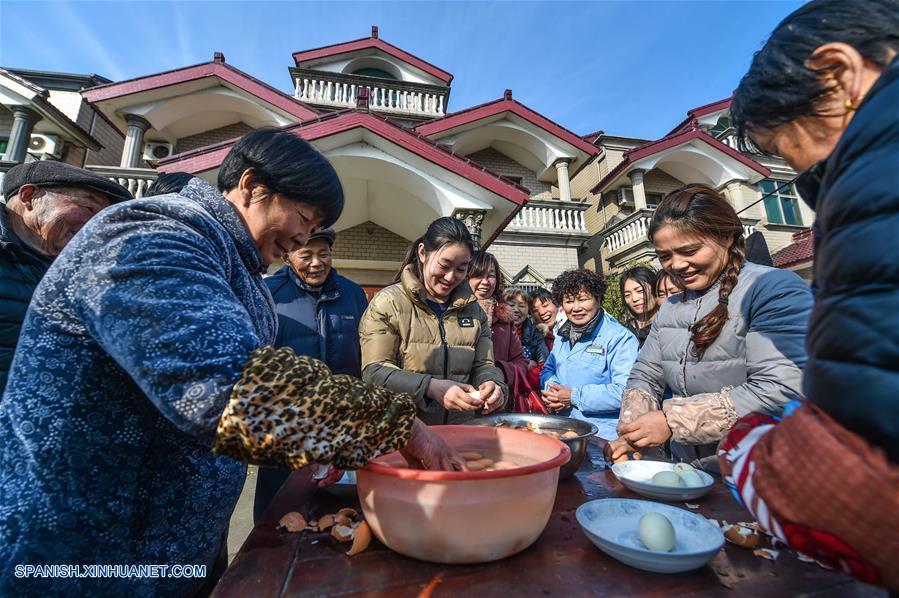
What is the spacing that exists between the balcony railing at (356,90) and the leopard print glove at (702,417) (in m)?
11.8

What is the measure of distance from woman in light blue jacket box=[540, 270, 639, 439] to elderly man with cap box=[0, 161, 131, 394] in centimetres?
320

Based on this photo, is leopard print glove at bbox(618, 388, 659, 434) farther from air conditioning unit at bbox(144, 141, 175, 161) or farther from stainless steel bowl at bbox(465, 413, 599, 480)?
air conditioning unit at bbox(144, 141, 175, 161)

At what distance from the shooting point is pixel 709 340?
1.76m

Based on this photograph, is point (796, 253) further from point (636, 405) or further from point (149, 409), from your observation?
point (149, 409)

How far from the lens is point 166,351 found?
739 millimetres

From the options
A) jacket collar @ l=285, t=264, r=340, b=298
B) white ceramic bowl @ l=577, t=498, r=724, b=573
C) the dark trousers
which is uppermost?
jacket collar @ l=285, t=264, r=340, b=298

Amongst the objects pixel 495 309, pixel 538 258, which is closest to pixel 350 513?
pixel 495 309

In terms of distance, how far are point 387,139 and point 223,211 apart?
16.6 feet

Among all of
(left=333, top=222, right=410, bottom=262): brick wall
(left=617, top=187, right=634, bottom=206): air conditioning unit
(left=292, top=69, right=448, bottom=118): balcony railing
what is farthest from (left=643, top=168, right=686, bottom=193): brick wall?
(left=333, top=222, right=410, bottom=262): brick wall

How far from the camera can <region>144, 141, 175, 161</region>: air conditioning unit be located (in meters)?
9.86

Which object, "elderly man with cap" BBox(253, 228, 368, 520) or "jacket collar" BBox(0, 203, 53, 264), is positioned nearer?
"jacket collar" BBox(0, 203, 53, 264)

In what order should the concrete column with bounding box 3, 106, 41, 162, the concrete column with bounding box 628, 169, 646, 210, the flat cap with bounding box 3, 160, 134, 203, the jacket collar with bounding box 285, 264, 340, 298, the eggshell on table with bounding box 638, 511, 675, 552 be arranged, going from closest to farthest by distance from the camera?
the eggshell on table with bounding box 638, 511, 675, 552
the flat cap with bounding box 3, 160, 134, 203
the jacket collar with bounding box 285, 264, 340, 298
the concrete column with bounding box 3, 106, 41, 162
the concrete column with bounding box 628, 169, 646, 210

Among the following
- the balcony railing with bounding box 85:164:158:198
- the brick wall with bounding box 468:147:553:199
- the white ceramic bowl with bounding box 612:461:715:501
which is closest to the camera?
the white ceramic bowl with bounding box 612:461:715:501

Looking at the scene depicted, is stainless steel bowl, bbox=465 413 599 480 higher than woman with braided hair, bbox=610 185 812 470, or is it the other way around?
woman with braided hair, bbox=610 185 812 470
